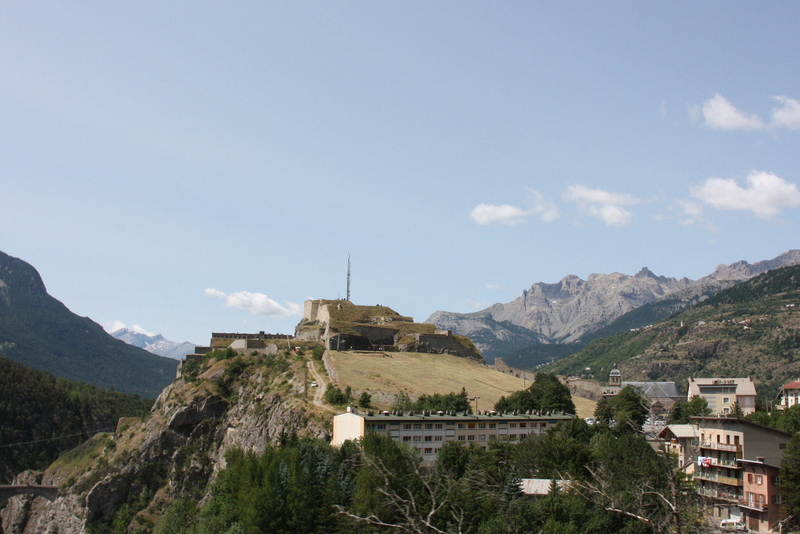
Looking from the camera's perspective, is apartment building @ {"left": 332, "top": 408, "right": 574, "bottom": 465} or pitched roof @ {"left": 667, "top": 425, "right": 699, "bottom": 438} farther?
apartment building @ {"left": 332, "top": 408, "right": 574, "bottom": 465}

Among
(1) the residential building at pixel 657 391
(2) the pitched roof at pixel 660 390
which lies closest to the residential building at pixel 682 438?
(1) the residential building at pixel 657 391

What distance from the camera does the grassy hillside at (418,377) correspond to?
99.8 m

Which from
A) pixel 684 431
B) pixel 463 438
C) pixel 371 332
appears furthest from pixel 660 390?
pixel 684 431

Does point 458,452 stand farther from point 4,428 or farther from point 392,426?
point 4,428

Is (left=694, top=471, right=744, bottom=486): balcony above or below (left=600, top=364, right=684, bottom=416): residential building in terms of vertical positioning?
below

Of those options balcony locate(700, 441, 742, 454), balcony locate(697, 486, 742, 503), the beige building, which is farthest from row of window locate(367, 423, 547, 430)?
the beige building

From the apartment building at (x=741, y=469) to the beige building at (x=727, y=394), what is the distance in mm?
37821

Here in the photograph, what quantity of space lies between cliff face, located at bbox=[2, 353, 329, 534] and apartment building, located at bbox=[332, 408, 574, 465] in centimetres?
1792

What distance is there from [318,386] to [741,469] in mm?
57306

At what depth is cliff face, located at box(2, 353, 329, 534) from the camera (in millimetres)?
103438

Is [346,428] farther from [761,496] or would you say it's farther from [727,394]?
[727,394]

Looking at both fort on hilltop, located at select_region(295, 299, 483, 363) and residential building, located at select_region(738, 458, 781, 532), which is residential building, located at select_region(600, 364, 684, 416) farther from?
residential building, located at select_region(738, 458, 781, 532)

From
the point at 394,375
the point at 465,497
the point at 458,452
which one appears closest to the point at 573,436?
the point at 458,452

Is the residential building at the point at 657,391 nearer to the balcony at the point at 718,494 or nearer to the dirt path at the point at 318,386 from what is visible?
the dirt path at the point at 318,386
